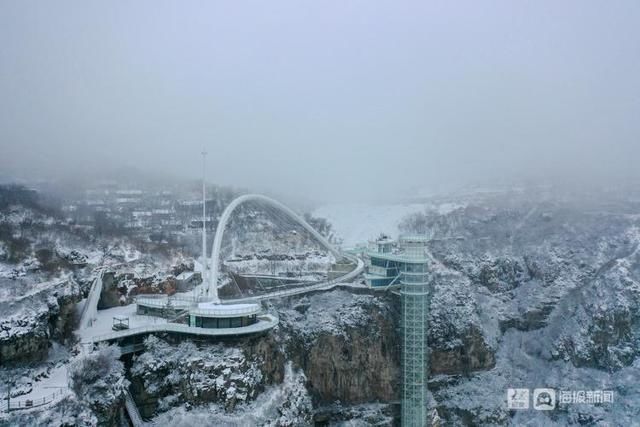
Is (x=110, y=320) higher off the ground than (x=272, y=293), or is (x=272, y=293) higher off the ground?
(x=110, y=320)

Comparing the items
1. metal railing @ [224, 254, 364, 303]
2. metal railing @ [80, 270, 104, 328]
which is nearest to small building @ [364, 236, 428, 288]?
metal railing @ [224, 254, 364, 303]

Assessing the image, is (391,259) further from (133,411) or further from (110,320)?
(133,411)

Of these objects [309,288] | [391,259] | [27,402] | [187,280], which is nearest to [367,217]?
[391,259]

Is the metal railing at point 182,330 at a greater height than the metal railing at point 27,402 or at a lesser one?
greater

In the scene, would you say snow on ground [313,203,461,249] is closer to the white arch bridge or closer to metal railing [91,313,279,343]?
the white arch bridge

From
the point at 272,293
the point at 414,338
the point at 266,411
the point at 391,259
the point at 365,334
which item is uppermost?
the point at 391,259

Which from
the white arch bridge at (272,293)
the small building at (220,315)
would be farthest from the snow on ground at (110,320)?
the white arch bridge at (272,293)

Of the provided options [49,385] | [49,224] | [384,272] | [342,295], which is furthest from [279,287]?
[49,385]

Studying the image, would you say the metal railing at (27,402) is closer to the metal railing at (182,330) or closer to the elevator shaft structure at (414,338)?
the metal railing at (182,330)

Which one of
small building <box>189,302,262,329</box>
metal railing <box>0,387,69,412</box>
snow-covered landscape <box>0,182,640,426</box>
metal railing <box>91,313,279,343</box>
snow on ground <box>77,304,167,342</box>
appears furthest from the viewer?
small building <box>189,302,262,329</box>
